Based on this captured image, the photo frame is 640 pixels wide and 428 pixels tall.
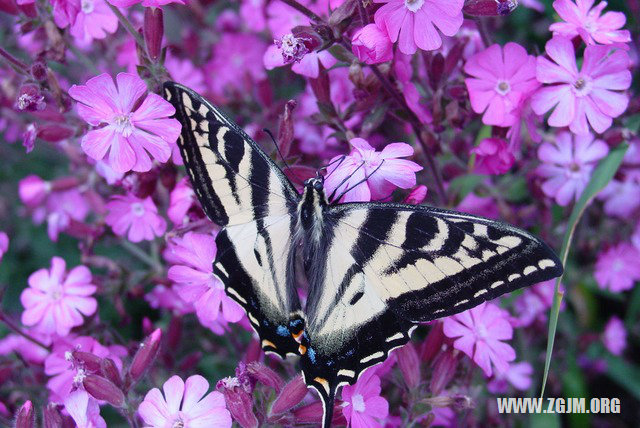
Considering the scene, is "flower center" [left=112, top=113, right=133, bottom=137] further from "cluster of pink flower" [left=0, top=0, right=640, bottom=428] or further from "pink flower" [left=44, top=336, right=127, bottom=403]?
"pink flower" [left=44, top=336, right=127, bottom=403]

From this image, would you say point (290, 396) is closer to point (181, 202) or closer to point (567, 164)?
point (181, 202)

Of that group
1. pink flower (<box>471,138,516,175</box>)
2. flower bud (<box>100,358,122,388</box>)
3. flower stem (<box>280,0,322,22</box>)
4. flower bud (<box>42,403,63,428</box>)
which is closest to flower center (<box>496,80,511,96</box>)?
pink flower (<box>471,138,516,175</box>)

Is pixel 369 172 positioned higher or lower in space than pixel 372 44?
lower

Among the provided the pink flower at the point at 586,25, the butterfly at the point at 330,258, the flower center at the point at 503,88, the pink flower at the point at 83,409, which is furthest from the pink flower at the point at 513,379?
the pink flower at the point at 83,409

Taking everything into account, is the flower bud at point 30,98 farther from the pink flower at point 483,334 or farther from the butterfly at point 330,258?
the pink flower at point 483,334

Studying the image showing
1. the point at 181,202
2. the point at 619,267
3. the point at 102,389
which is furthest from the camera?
the point at 619,267

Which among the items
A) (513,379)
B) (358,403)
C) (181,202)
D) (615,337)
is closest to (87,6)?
(181,202)
